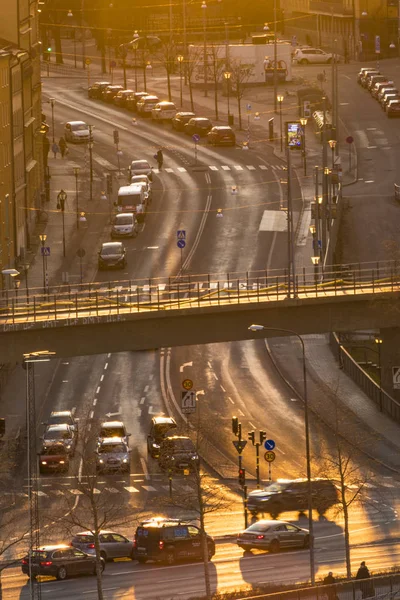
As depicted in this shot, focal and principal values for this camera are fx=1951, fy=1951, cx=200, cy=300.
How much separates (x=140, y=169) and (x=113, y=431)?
51669 millimetres

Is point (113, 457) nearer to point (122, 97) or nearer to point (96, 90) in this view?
point (122, 97)

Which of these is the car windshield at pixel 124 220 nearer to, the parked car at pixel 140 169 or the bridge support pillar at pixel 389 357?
the parked car at pixel 140 169

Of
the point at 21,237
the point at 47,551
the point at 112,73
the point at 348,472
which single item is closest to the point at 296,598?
the point at 47,551

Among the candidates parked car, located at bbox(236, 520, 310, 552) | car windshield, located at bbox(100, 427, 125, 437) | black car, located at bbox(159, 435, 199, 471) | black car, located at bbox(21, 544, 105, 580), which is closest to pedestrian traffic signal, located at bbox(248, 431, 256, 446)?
black car, located at bbox(159, 435, 199, 471)

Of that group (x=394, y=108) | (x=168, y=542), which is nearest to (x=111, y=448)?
(x=168, y=542)

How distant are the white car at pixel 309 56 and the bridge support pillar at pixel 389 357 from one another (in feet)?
294

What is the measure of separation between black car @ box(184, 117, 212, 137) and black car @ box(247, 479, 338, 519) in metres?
73.4

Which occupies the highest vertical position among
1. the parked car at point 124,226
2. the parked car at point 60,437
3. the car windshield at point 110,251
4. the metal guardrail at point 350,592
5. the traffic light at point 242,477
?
the metal guardrail at point 350,592

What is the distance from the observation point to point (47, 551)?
70375 mm

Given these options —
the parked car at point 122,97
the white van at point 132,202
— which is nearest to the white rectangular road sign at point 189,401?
the white van at point 132,202

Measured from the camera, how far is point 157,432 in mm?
91062

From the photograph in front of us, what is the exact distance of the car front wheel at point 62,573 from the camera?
7075cm

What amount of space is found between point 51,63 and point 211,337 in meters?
106

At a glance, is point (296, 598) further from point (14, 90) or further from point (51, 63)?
point (51, 63)
